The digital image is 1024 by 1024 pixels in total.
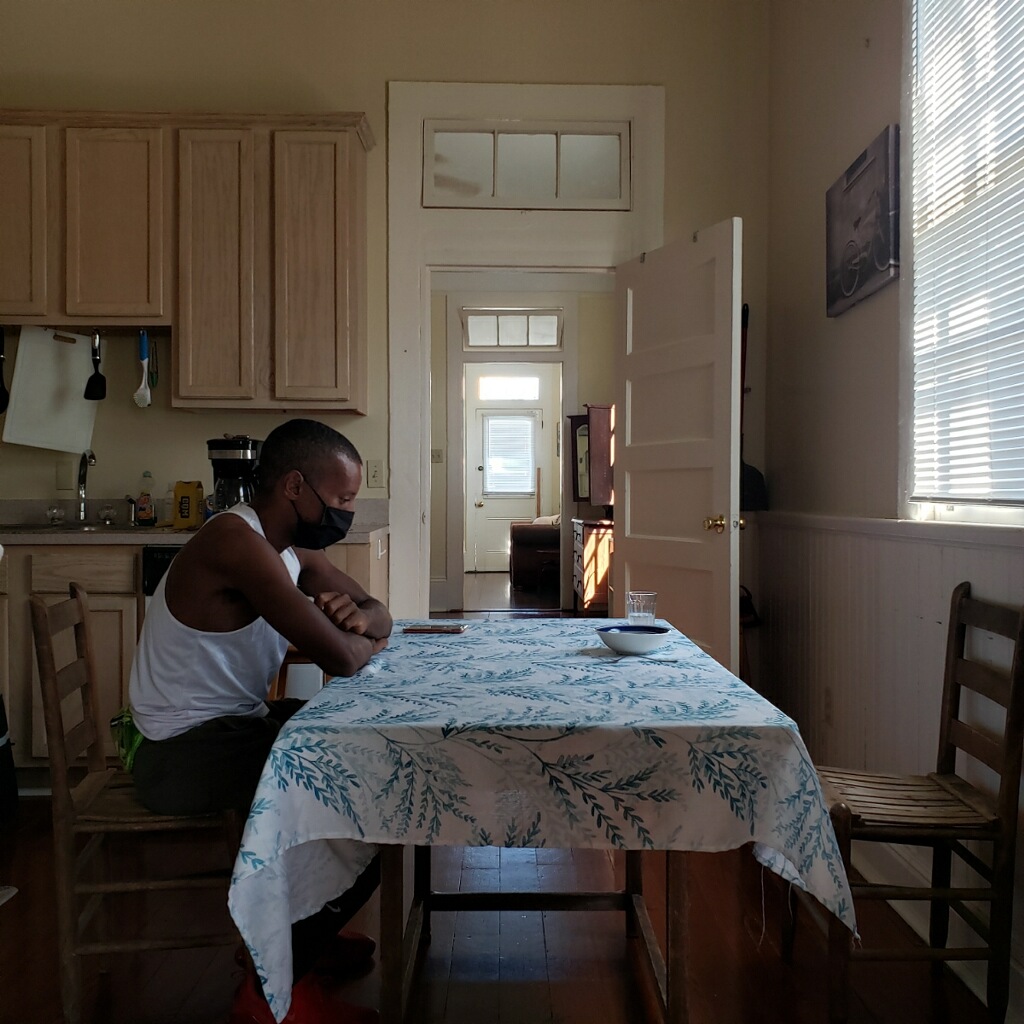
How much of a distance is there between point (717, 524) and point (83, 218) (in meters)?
2.61

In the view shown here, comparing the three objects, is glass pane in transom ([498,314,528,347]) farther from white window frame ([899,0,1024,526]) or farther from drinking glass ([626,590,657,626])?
drinking glass ([626,590,657,626])

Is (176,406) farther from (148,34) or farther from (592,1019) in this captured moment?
(592,1019)

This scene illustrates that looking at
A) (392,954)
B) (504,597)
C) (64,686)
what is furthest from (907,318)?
(504,597)

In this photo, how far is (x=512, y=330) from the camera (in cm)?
762

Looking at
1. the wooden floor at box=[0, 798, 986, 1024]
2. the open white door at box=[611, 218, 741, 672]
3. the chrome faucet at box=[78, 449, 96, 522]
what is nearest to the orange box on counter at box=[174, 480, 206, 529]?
the chrome faucet at box=[78, 449, 96, 522]

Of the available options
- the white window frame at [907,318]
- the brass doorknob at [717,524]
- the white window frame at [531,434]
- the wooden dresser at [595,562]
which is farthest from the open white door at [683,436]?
the white window frame at [531,434]

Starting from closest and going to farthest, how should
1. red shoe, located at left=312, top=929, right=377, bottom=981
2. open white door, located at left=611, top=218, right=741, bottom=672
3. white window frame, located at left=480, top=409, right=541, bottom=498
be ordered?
red shoe, located at left=312, top=929, right=377, bottom=981 → open white door, located at left=611, top=218, right=741, bottom=672 → white window frame, located at left=480, top=409, right=541, bottom=498

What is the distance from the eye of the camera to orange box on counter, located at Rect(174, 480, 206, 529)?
319cm

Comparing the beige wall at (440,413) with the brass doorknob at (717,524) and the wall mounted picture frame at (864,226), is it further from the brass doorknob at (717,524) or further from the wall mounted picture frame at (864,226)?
the wall mounted picture frame at (864,226)

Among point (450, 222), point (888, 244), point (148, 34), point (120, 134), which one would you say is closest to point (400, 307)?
point (450, 222)

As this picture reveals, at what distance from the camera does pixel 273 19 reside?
3.40 meters

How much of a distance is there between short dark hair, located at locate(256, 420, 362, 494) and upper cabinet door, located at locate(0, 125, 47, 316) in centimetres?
212

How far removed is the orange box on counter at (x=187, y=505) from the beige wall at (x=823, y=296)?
2.31 meters

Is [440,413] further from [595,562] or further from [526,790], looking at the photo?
[526,790]
